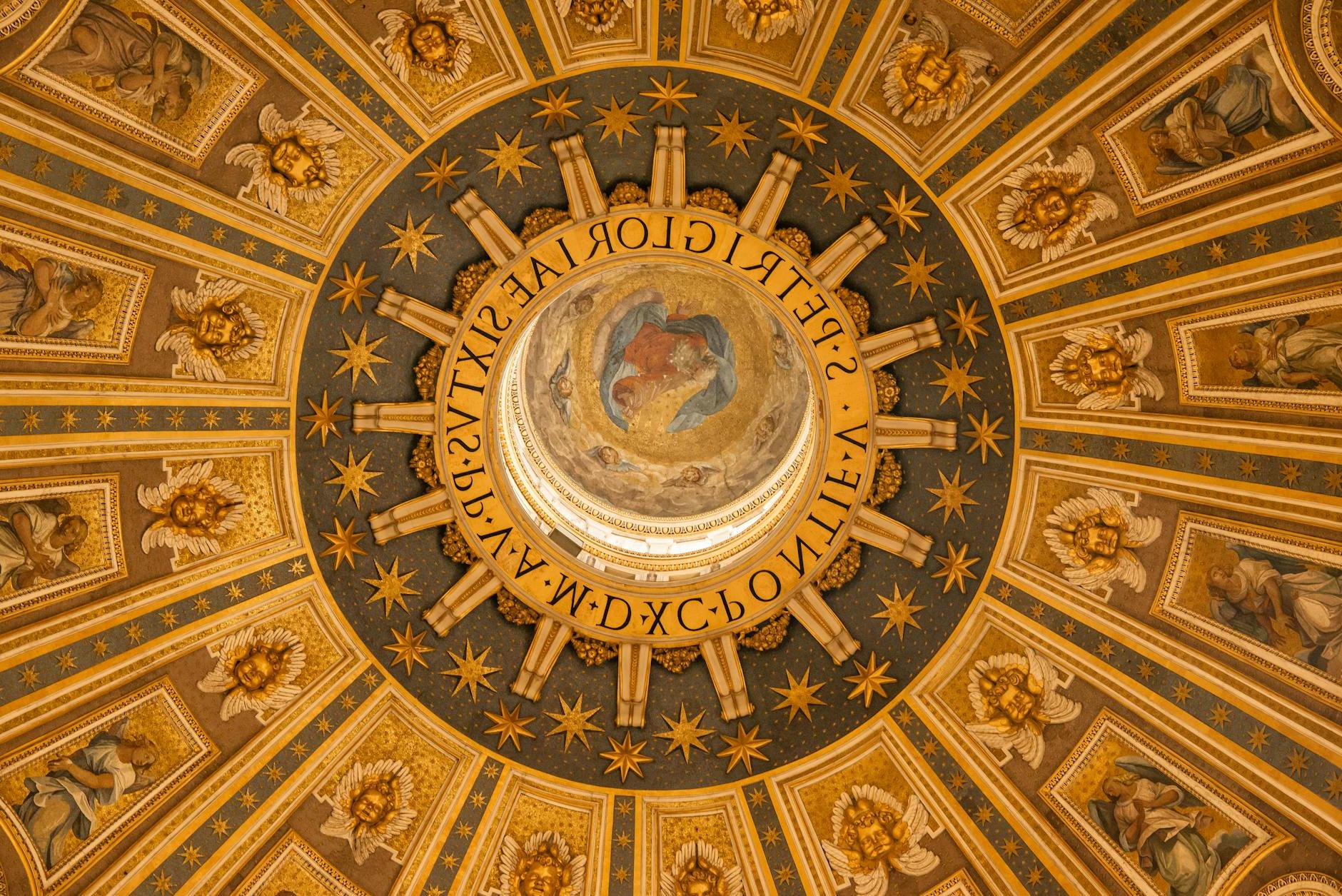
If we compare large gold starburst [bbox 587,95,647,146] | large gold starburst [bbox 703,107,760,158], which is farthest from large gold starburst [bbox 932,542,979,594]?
large gold starburst [bbox 587,95,647,146]

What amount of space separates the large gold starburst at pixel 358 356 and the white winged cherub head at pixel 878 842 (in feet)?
34.2

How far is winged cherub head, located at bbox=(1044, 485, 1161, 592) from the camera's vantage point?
1756 cm

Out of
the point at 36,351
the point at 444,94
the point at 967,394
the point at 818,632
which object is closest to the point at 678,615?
the point at 818,632

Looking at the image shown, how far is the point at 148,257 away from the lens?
1670 cm

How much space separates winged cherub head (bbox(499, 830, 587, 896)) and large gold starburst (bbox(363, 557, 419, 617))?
431cm

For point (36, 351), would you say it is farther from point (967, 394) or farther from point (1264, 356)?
point (1264, 356)

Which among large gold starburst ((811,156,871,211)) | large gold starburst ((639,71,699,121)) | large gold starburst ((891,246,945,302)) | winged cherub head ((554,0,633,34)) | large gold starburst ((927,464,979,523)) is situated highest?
winged cherub head ((554,0,633,34))

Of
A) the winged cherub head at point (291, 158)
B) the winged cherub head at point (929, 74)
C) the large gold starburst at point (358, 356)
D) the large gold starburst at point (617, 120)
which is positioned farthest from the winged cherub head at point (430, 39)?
the winged cherub head at point (929, 74)

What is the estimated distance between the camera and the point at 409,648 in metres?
19.7

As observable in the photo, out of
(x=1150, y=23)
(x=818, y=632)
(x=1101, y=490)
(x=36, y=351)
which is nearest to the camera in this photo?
(x=1150, y=23)

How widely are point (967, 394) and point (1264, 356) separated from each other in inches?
169

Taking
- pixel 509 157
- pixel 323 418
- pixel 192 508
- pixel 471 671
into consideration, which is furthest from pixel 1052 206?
pixel 192 508

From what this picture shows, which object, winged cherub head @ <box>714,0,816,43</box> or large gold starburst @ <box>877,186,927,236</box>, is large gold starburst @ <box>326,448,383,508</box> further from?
large gold starburst @ <box>877,186,927,236</box>

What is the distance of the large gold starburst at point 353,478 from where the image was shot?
1909 cm
